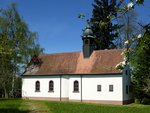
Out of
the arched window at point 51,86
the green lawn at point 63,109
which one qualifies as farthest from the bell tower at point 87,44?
the green lawn at point 63,109

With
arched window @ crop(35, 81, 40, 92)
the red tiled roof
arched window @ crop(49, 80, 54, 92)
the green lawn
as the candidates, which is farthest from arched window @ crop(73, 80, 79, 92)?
the green lawn

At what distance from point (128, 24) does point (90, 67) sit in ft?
40.9

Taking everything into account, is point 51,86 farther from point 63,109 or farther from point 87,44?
point 63,109

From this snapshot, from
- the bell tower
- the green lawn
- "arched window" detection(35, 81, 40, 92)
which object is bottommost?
the green lawn

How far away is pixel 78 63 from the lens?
144 feet

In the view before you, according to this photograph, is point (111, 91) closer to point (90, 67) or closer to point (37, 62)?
point (90, 67)

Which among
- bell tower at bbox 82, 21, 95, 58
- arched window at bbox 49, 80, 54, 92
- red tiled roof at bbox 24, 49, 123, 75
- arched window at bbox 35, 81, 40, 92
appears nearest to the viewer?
red tiled roof at bbox 24, 49, 123, 75

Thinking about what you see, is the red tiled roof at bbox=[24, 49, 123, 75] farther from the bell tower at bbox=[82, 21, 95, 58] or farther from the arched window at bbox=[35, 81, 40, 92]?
the arched window at bbox=[35, 81, 40, 92]

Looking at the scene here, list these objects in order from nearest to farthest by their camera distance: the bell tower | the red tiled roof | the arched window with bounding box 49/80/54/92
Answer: the red tiled roof → the bell tower → the arched window with bounding box 49/80/54/92

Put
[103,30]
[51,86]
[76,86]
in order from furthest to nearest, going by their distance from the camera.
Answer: [103,30] < [51,86] < [76,86]

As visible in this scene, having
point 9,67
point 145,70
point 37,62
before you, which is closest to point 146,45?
point 145,70

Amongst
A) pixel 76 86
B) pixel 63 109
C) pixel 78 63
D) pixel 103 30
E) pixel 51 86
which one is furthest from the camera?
pixel 103 30

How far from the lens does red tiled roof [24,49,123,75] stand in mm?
40575

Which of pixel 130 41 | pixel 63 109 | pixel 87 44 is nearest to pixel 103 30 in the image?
pixel 87 44
